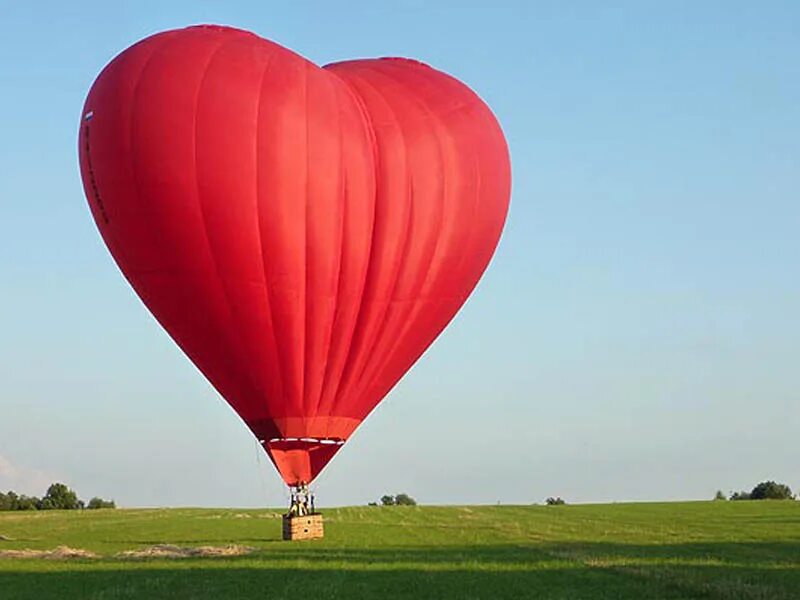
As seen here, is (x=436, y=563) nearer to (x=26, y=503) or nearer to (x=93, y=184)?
(x=93, y=184)

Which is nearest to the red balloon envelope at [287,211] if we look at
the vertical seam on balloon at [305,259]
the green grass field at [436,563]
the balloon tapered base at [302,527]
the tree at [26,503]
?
the vertical seam on balloon at [305,259]

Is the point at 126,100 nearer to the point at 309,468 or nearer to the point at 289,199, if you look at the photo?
the point at 289,199

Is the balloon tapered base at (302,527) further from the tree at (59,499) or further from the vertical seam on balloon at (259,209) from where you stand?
the tree at (59,499)

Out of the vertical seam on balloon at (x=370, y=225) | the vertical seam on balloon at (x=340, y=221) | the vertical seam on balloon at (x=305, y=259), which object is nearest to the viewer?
the vertical seam on balloon at (x=305, y=259)

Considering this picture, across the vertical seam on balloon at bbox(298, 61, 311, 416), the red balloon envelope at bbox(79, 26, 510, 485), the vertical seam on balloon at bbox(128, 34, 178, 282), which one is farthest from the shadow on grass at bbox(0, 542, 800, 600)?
the vertical seam on balloon at bbox(128, 34, 178, 282)

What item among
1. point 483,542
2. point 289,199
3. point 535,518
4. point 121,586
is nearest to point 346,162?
point 289,199

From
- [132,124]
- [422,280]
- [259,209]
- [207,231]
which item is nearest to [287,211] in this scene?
[259,209]

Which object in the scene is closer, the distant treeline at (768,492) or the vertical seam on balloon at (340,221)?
the vertical seam on balloon at (340,221)
